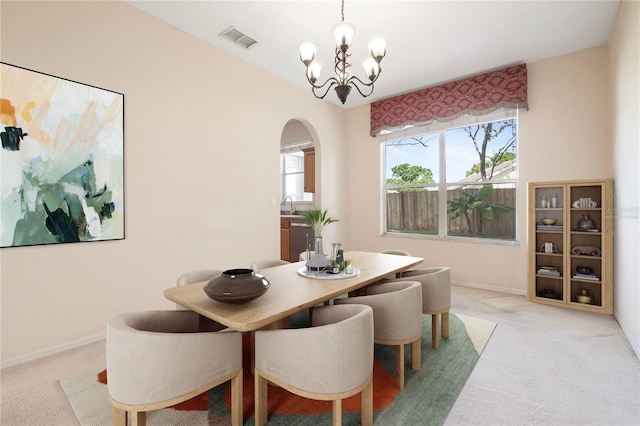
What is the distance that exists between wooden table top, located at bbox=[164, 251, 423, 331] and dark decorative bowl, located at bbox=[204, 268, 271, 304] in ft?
0.19

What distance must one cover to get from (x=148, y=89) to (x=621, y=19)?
171 inches

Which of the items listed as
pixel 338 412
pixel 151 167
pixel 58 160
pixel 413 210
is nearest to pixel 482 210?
pixel 413 210

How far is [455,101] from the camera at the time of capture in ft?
13.7

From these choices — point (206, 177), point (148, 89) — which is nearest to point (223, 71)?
point (148, 89)

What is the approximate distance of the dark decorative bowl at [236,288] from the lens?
1501 mm

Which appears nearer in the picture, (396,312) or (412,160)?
(396,312)

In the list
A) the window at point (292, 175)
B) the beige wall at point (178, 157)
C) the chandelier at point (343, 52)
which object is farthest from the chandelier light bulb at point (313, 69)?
the window at point (292, 175)

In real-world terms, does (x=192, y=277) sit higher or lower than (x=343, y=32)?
lower

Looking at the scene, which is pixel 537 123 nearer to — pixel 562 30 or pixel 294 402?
pixel 562 30

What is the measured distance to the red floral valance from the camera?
3.76m

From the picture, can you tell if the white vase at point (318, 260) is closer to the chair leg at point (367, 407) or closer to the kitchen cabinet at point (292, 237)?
the chair leg at point (367, 407)

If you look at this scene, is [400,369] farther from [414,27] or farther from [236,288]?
[414,27]

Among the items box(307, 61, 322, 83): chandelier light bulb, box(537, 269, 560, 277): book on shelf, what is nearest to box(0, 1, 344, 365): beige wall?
box(307, 61, 322, 83): chandelier light bulb

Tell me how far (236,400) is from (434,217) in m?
3.95
